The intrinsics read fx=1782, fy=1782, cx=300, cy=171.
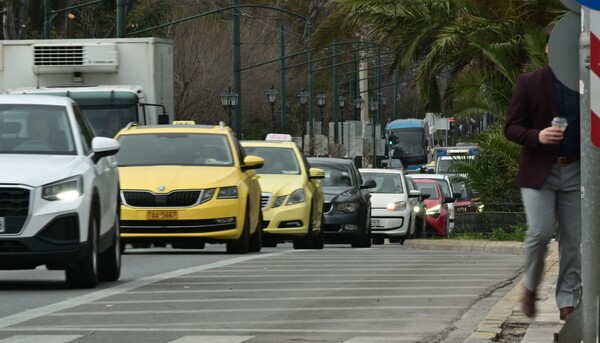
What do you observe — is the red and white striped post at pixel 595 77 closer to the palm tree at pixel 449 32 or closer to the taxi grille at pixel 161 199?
the taxi grille at pixel 161 199

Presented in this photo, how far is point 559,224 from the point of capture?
10383mm

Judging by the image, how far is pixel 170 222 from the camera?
19.8 meters

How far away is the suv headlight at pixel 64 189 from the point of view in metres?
13.7

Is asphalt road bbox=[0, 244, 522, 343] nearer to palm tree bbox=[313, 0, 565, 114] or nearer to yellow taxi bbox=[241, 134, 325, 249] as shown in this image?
yellow taxi bbox=[241, 134, 325, 249]

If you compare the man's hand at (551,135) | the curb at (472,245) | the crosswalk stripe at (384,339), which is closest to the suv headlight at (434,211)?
the curb at (472,245)

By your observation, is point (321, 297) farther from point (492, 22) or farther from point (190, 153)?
point (492, 22)

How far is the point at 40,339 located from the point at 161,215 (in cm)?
942

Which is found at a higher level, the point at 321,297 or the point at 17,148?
the point at 17,148

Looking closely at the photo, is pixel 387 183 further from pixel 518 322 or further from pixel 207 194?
pixel 518 322

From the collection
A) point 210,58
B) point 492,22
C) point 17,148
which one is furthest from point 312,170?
point 210,58

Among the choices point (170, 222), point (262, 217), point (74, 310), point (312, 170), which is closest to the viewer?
point (74, 310)

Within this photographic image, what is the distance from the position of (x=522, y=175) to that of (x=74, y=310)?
145 inches

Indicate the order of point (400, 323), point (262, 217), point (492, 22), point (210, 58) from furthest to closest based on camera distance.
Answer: point (210, 58)
point (492, 22)
point (262, 217)
point (400, 323)

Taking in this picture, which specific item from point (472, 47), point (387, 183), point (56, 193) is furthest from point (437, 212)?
point (56, 193)
